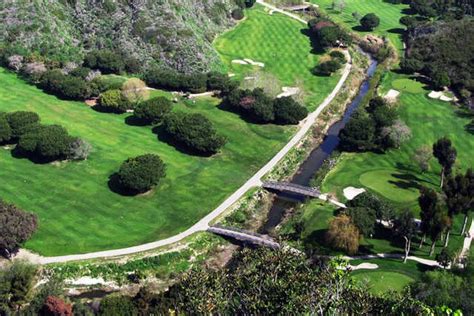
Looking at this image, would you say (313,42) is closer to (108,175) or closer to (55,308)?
(108,175)

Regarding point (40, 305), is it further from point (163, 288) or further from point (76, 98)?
point (76, 98)

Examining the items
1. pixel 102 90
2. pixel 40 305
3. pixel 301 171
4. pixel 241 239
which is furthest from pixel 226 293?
pixel 102 90

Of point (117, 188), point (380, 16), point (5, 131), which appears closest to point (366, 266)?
point (117, 188)

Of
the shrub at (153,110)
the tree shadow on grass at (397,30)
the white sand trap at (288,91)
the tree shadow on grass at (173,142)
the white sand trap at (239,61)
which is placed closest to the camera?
the tree shadow on grass at (173,142)

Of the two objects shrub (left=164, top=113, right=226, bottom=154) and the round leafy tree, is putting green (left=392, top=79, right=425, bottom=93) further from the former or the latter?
the round leafy tree

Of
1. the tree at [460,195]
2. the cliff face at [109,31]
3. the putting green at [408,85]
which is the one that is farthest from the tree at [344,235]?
the cliff face at [109,31]

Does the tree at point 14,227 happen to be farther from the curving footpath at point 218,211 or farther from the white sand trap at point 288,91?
the white sand trap at point 288,91
